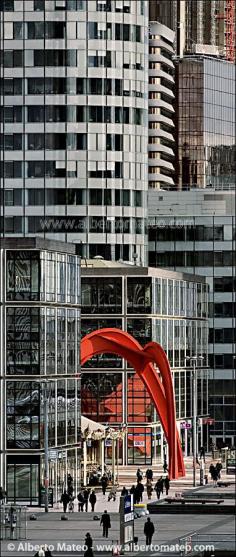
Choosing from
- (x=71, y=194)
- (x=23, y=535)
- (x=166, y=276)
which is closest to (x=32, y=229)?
(x=71, y=194)

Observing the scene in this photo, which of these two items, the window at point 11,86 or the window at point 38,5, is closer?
the window at point 11,86

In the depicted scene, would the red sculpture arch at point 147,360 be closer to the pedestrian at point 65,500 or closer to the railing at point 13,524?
the pedestrian at point 65,500

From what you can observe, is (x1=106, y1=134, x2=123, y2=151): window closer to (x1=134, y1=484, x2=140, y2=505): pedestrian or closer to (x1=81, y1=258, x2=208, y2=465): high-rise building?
(x1=81, y1=258, x2=208, y2=465): high-rise building

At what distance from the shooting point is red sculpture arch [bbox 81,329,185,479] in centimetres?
12600

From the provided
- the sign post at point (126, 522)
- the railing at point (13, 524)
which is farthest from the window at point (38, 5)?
the sign post at point (126, 522)

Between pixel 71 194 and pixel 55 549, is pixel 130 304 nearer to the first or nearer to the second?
pixel 71 194

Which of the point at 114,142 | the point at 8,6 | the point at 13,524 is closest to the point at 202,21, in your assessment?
the point at 114,142

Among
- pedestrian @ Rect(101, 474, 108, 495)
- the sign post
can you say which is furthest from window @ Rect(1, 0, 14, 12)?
the sign post

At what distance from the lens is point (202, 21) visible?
608 ft

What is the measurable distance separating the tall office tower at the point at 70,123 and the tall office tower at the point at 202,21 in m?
10.4

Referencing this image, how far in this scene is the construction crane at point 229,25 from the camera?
568ft

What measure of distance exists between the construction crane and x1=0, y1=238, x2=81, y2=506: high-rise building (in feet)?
205

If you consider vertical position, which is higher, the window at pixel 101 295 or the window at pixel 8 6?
the window at pixel 8 6

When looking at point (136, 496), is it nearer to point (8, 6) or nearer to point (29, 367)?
point (29, 367)
